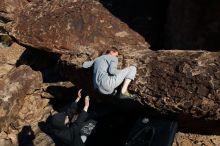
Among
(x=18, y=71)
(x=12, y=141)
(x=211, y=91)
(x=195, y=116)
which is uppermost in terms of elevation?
(x=211, y=91)

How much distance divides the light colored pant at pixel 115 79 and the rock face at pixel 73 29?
2218 mm

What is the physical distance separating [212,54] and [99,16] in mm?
3685

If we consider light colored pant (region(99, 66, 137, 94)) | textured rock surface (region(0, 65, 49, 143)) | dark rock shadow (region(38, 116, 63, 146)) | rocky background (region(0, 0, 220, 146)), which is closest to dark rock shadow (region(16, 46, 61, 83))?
rocky background (region(0, 0, 220, 146))

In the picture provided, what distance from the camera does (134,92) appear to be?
26.5 feet

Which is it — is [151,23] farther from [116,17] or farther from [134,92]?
[134,92]

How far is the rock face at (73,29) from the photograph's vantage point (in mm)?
10492

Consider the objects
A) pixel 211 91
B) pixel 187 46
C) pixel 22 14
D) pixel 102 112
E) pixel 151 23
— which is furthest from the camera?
pixel 22 14

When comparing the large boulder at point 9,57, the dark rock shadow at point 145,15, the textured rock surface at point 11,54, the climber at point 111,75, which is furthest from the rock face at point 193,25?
the textured rock surface at point 11,54

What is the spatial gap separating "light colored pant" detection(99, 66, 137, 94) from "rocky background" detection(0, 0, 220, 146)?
19cm

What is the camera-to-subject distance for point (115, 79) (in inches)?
304

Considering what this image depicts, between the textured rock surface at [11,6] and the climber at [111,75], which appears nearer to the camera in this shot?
the climber at [111,75]

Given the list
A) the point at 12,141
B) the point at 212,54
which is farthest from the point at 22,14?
the point at 212,54

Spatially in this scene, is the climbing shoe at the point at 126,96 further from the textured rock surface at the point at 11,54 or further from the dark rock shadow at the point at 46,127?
the textured rock surface at the point at 11,54

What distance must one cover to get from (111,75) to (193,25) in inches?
107
